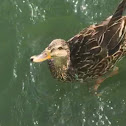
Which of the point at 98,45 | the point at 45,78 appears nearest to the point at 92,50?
the point at 98,45

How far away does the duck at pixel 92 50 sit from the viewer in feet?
15.8

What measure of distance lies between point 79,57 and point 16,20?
1.56m

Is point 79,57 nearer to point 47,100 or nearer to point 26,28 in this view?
point 47,100

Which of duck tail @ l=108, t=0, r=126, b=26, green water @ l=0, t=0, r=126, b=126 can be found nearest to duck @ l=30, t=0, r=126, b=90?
duck tail @ l=108, t=0, r=126, b=26

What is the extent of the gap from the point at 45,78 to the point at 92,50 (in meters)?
1.05

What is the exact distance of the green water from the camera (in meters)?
5.46

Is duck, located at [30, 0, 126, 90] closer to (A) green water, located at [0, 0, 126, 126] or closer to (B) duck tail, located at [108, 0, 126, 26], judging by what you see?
(B) duck tail, located at [108, 0, 126, 26]

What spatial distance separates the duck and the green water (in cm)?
56

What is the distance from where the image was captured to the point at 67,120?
17.9 feet

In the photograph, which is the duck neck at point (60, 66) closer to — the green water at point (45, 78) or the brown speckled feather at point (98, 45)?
the brown speckled feather at point (98, 45)

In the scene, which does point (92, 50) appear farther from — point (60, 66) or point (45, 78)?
point (45, 78)

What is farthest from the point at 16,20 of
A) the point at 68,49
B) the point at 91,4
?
the point at 68,49

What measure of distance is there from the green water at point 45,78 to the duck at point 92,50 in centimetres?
56

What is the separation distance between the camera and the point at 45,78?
5.66 meters
